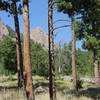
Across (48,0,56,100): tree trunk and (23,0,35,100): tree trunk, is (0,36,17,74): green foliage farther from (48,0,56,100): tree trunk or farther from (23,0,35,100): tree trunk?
(23,0,35,100): tree trunk

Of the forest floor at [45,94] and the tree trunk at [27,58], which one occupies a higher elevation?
the tree trunk at [27,58]

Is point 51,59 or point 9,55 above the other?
point 9,55

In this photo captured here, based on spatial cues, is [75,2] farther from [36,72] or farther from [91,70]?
[91,70]

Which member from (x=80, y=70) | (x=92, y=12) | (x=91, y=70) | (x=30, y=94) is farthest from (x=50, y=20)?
(x=80, y=70)

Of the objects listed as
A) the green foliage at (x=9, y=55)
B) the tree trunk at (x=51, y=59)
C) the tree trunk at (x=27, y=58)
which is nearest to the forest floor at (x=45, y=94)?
the tree trunk at (x=51, y=59)

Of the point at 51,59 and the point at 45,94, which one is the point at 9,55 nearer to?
the point at 45,94

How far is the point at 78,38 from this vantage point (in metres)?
17.0

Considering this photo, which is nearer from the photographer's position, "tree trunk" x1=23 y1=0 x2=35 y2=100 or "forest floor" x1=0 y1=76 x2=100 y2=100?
"tree trunk" x1=23 y1=0 x2=35 y2=100

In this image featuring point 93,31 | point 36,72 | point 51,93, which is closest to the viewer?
point 51,93

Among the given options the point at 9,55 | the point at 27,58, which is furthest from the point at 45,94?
the point at 9,55

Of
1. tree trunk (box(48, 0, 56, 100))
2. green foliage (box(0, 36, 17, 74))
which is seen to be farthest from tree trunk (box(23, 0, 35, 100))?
green foliage (box(0, 36, 17, 74))

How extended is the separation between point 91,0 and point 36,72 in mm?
31952

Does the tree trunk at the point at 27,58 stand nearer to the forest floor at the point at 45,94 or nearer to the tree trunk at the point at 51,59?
the forest floor at the point at 45,94

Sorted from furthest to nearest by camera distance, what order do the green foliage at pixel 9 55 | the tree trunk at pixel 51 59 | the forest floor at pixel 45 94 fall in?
the green foliage at pixel 9 55
the tree trunk at pixel 51 59
the forest floor at pixel 45 94
